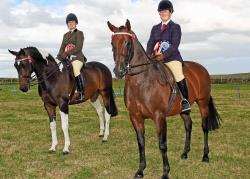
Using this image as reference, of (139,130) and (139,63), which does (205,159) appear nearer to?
(139,130)

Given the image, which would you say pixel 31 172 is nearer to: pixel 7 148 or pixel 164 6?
pixel 7 148

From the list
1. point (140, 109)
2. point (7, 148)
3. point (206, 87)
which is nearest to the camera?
point (140, 109)

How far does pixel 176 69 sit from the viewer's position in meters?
9.62

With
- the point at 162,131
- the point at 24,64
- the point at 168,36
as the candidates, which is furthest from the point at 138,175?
the point at 24,64

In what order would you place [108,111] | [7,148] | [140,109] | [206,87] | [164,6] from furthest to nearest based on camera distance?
[108,111], [7,148], [206,87], [164,6], [140,109]

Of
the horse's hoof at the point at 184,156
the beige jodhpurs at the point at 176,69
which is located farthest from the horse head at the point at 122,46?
the horse's hoof at the point at 184,156

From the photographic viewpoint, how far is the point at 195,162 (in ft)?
34.6

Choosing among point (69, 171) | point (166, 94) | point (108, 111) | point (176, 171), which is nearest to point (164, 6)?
point (166, 94)

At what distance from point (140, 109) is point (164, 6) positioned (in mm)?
2365

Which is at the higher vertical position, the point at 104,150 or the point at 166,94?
the point at 166,94

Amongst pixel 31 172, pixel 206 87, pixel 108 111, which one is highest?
pixel 206 87

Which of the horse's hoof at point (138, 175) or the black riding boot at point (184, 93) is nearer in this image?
the horse's hoof at point (138, 175)

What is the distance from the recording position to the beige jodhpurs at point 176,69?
31.3ft

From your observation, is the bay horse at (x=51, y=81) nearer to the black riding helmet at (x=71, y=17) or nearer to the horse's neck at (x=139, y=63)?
the black riding helmet at (x=71, y=17)
